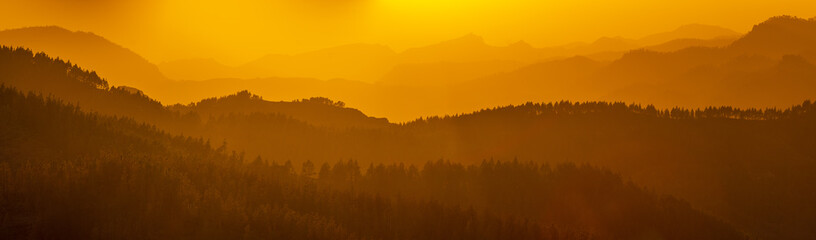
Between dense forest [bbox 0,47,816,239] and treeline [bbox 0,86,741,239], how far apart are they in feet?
0.46

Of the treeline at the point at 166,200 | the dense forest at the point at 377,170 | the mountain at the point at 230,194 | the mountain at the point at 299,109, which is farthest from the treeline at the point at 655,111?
the treeline at the point at 166,200

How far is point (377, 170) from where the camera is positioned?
8369 cm

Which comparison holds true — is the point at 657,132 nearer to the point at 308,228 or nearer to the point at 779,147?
the point at 779,147

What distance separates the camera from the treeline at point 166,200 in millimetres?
35500

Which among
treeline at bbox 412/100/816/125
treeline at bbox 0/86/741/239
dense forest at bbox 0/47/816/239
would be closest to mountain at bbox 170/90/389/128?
dense forest at bbox 0/47/816/239

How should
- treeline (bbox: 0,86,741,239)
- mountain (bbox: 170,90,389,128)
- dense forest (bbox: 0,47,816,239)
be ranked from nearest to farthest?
treeline (bbox: 0,86,741,239) < dense forest (bbox: 0,47,816,239) < mountain (bbox: 170,90,389,128)

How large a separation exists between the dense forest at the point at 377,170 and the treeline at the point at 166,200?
139 mm

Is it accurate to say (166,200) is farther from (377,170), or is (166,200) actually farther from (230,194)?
(377,170)

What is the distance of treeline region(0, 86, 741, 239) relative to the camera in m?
35.5

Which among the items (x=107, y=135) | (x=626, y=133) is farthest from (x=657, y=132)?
(x=107, y=135)

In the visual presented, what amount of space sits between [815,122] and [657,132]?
26522 millimetres

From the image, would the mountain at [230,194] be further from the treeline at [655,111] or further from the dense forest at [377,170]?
the treeline at [655,111]

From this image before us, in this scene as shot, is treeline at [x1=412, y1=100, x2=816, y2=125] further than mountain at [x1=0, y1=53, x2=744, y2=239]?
Yes

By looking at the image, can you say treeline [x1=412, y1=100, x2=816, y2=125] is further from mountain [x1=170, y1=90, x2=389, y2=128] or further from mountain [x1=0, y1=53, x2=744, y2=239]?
mountain [x1=0, y1=53, x2=744, y2=239]
